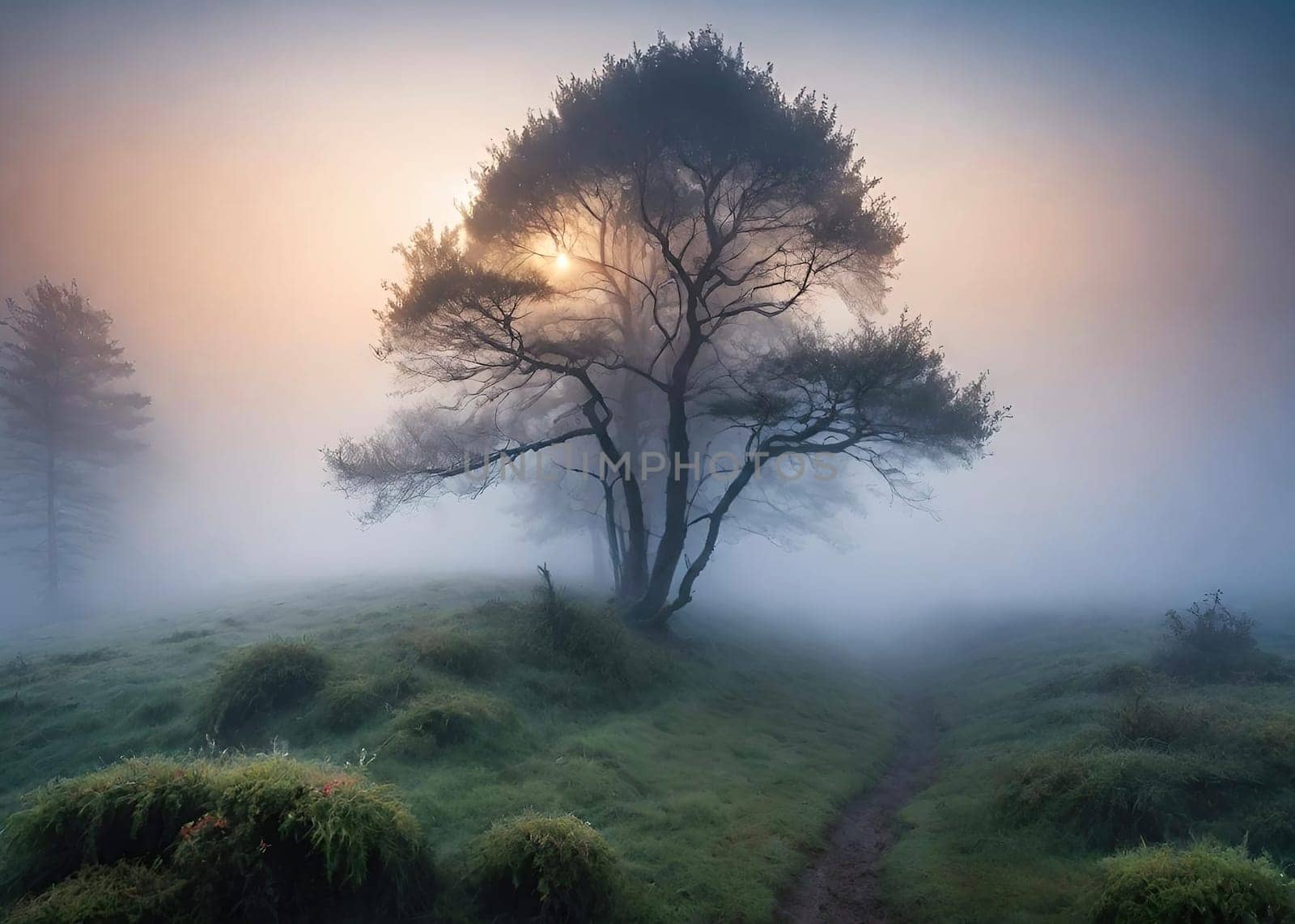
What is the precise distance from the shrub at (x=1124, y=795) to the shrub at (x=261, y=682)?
40.5 ft

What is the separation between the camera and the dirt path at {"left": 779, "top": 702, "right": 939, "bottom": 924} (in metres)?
7.66

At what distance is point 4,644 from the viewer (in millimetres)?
19938

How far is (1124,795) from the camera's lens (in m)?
8.46

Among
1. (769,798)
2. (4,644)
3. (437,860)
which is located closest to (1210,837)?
(769,798)

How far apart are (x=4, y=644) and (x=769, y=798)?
25241 mm

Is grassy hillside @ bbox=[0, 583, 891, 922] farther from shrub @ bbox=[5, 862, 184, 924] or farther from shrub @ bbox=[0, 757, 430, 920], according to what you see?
shrub @ bbox=[5, 862, 184, 924]

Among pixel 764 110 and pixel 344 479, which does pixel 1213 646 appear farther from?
pixel 344 479

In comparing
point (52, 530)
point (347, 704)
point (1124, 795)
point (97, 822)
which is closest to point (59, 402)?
point (52, 530)

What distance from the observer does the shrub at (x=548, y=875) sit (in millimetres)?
6473

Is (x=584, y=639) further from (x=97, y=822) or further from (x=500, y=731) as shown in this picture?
(x=97, y=822)

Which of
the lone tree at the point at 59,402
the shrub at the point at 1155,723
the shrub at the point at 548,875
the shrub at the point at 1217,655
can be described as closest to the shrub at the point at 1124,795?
the shrub at the point at 1155,723

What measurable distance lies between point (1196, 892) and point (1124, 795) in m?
3.24

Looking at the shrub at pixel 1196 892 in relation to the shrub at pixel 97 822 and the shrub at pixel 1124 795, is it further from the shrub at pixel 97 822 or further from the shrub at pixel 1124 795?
the shrub at pixel 97 822

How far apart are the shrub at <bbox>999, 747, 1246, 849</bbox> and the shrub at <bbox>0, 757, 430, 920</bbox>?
28.8ft
